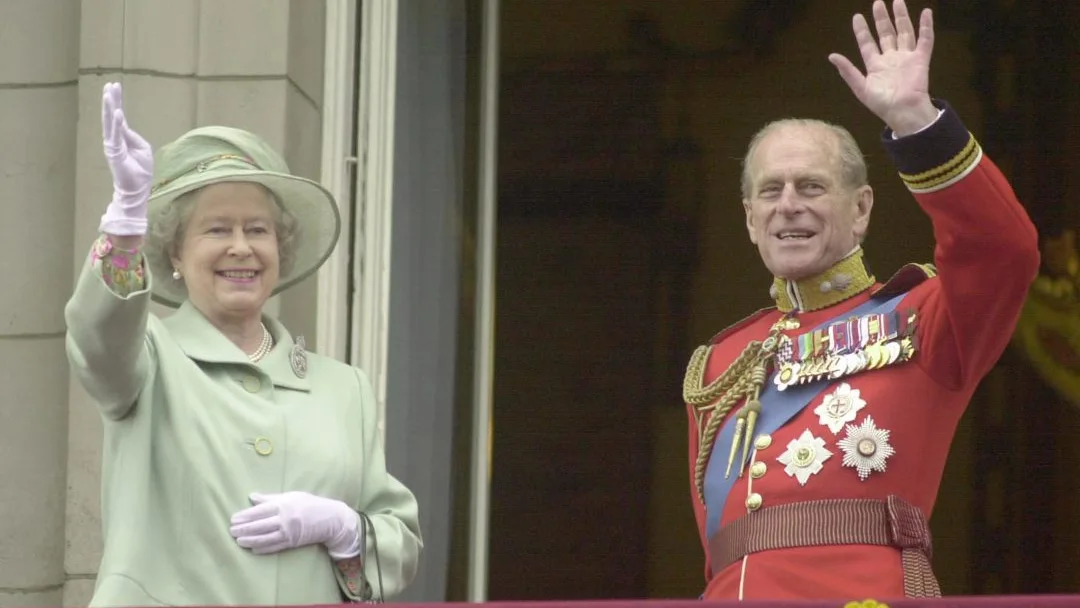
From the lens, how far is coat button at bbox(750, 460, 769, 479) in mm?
4688

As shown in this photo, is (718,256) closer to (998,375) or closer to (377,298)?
(998,375)

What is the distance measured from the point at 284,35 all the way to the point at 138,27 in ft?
1.15

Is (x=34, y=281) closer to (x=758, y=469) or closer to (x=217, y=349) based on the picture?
(x=217, y=349)

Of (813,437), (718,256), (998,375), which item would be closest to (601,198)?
(718,256)

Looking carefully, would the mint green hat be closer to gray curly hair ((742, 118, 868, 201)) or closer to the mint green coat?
the mint green coat

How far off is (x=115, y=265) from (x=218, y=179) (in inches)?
17.6

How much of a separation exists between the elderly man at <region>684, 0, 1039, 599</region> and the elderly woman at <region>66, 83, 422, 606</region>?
2.17ft

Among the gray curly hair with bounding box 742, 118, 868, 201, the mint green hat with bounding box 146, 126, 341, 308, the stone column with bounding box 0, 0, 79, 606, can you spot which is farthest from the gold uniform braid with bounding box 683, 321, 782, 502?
the stone column with bounding box 0, 0, 79, 606

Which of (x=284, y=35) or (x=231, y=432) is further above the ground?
(x=284, y=35)

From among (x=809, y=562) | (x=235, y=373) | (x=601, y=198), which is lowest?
(x=809, y=562)

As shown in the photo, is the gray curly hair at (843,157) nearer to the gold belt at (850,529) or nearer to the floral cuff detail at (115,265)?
the gold belt at (850,529)

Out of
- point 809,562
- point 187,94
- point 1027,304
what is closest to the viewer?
point 809,562

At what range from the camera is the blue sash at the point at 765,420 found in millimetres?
4746

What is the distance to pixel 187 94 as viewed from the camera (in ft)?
19.6
